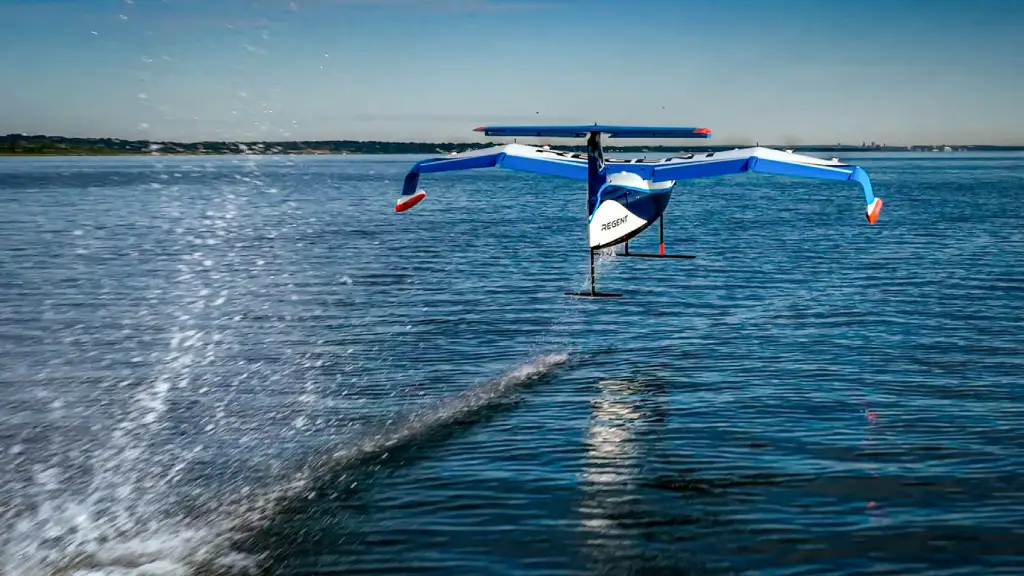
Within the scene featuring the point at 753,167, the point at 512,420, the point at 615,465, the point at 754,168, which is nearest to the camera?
the point at 615,465

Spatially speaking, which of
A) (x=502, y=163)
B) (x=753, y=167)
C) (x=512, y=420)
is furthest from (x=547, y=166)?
(x=512, y=420)

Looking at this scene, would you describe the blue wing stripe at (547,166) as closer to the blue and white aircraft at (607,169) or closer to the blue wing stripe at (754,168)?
the blue and white aircraft at (607,169)

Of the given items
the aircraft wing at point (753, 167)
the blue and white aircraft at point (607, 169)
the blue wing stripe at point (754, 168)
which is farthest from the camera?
the blue and white aircraft at point (607, 169)

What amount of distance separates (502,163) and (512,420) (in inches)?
815

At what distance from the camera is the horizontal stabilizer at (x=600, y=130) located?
41.9 metres

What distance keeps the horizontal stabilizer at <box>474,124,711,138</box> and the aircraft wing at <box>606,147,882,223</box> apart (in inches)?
43.3

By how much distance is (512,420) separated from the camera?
23031mm

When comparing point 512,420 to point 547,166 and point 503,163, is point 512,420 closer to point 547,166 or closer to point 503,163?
point 503,163

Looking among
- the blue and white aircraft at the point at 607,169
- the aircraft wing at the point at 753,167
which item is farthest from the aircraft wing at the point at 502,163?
the aircraft wing at the point at 753,167

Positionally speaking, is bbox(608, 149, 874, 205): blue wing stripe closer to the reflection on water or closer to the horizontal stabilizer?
the horizontal stabilizer

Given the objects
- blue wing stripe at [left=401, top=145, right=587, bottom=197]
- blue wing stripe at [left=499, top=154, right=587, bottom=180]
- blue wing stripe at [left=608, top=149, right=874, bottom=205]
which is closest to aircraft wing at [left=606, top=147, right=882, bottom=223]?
blue wing stripe at [left=608, top=149, right=874, bottom=205]

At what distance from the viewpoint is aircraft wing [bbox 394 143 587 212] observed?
41.1 meters

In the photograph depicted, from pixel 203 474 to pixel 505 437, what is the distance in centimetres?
630

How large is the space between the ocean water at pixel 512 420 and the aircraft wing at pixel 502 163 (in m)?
4.97
